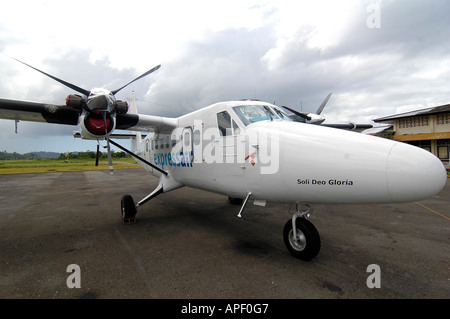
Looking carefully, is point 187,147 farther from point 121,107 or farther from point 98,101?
point 98,101

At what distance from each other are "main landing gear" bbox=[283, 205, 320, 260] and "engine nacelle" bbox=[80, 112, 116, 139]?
470cm

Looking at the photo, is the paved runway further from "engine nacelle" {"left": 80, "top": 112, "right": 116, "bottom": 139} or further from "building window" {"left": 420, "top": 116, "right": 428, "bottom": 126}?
"building window" {"left": 420, "top": 116, "right": 428, "bottom": 126}

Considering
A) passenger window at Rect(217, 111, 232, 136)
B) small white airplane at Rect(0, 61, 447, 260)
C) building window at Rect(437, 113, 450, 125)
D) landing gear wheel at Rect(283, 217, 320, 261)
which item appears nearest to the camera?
small white airplane at Rect(0, 61, 447, 260)

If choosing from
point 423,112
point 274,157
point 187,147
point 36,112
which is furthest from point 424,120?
point 36,112

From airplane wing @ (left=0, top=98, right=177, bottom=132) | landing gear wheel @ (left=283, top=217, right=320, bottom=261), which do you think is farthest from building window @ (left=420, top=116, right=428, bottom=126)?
landing gear wheel @ (left=283, top=217, right=320, bottom=261)

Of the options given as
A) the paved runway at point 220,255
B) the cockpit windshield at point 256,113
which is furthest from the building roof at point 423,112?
the cockpit windshield at point 256,113

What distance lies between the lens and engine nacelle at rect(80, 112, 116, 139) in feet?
18.0

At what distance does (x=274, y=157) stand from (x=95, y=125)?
4324 mm

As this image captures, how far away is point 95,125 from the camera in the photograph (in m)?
5.52

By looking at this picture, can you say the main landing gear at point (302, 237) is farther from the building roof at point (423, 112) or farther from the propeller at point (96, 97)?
the building roof at point (423, 112)

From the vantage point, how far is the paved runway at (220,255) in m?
3.22

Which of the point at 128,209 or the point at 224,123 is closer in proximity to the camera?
the point at 224,123

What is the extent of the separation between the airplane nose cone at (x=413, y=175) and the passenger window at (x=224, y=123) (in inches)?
109

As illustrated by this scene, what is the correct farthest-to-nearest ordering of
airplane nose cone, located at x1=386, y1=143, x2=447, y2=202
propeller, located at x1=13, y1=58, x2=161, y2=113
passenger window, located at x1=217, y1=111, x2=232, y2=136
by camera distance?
propeller, located at x1=13, y1=58, x2=161, y2=113 < passenger window, located at x1=217, y1=111, x2=232, y2=136 < airplane nose cone, located at x1=386, y1=143, x2=447, y2=202
